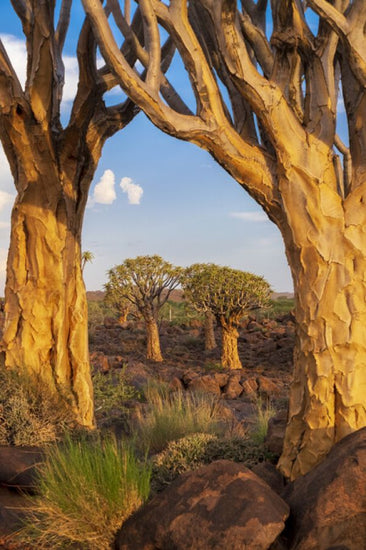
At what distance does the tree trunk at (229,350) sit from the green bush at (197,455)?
40.2ft

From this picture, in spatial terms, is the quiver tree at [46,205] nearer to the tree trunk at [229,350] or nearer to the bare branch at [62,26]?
the bare branch at [62,26]

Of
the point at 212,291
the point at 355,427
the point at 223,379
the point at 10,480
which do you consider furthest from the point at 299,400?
the point at 212,291

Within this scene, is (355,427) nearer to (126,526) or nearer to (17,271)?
(126,526)

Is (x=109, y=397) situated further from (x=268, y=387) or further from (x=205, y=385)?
(x=268, y=387)

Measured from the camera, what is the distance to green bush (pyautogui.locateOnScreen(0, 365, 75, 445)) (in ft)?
23.0

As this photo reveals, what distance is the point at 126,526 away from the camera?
169 inches

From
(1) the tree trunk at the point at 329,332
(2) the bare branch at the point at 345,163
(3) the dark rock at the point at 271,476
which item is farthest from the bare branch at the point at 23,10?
(3) the dark rock at the point at 271,476

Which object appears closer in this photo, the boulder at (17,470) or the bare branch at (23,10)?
the boulder at (17,470)

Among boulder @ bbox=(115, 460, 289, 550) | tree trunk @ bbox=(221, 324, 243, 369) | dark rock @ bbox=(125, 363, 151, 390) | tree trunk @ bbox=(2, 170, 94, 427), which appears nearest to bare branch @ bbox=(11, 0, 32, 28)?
tree trunk @ bbox=(2, 170, 94, 427)

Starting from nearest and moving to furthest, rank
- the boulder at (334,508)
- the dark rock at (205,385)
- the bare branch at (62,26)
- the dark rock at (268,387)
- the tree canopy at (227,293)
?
the boulder at (334,508) → the bare branch at (62,26) → the dark rock at (205,385) → the dark rock at (268,387) → the tree canopy at (227,293)

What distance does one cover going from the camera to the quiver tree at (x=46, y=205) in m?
8.23

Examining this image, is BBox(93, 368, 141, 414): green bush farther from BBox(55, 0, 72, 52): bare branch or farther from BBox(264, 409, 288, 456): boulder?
BBox(55, 0, 72, 52): bare branch

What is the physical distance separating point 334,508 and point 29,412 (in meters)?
4.92

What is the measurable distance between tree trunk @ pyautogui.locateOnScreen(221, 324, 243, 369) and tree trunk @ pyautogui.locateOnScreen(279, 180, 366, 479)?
44.2 feet
